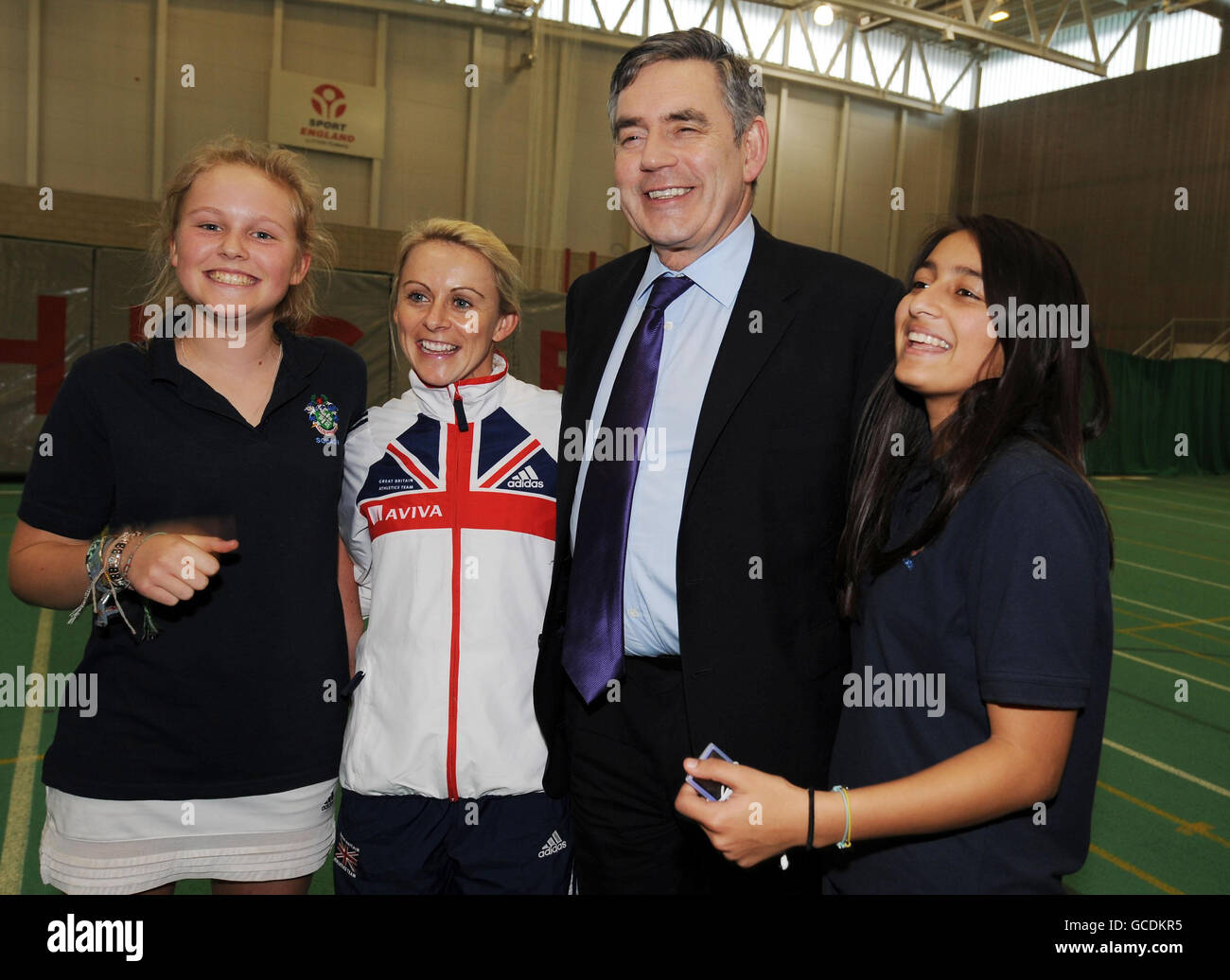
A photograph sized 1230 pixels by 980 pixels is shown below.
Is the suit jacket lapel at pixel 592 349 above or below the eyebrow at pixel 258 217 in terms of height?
below

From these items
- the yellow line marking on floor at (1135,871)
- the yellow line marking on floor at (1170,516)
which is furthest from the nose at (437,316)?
the yellow line marking on floor at (1170,516)

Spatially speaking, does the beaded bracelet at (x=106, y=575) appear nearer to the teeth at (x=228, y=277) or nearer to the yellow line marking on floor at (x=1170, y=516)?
the teeth at (x=228, y=277)

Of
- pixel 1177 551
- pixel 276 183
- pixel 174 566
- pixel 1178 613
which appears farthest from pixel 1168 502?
pixel 174 566

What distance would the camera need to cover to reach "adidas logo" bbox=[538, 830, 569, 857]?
7.00 feet

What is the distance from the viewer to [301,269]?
2.09 metres

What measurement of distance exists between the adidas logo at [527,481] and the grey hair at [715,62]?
875 mm

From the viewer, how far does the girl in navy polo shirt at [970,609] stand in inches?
54.8

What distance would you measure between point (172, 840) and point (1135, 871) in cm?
364

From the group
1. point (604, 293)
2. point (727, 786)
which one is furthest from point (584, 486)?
point (727, 786)

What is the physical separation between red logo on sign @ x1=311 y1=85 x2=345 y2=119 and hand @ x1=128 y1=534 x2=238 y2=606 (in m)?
16.1

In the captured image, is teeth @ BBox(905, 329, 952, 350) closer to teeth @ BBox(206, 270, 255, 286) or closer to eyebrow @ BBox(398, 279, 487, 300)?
eyebrow @ BBox(398, 279, 487, 300)

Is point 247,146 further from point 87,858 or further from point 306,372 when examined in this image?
point 87,858

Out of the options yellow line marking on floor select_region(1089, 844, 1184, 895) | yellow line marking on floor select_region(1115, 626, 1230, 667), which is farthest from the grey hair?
yellow line marking on floor select_region(1115, 626, 1230, 667)

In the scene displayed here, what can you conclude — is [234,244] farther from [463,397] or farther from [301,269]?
[463,397]
